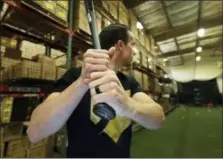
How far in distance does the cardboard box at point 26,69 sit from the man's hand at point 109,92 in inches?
68.7

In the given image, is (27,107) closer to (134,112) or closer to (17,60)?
(17,60)

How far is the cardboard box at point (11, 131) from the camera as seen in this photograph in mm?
1963

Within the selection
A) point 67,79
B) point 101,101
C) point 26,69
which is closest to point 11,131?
point 26,69

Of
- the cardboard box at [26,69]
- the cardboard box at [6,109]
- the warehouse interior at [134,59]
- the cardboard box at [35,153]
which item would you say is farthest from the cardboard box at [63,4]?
the cardboard box at [35,153]

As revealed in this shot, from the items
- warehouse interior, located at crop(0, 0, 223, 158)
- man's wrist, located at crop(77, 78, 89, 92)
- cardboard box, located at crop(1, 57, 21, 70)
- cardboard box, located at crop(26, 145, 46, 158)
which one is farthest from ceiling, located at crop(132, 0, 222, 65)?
cardboard box, located at crop(1, 57, 21, 70)

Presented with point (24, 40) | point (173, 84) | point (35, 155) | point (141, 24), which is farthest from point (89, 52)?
point (24, 40)

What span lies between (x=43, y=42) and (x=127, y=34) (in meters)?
2.10

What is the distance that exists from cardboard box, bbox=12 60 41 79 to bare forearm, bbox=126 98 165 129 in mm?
1653

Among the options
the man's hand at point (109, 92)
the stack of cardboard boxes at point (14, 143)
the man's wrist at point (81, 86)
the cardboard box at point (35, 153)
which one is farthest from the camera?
the stack of cardboard boxes at point (14, 143)

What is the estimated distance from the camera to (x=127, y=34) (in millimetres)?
572

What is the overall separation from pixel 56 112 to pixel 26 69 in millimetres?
1590

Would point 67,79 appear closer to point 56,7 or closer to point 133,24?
Answer: point 133,24

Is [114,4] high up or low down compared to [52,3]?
down

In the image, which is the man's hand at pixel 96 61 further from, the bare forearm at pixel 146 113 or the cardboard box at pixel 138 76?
the cardboard box at pixel 138 76
